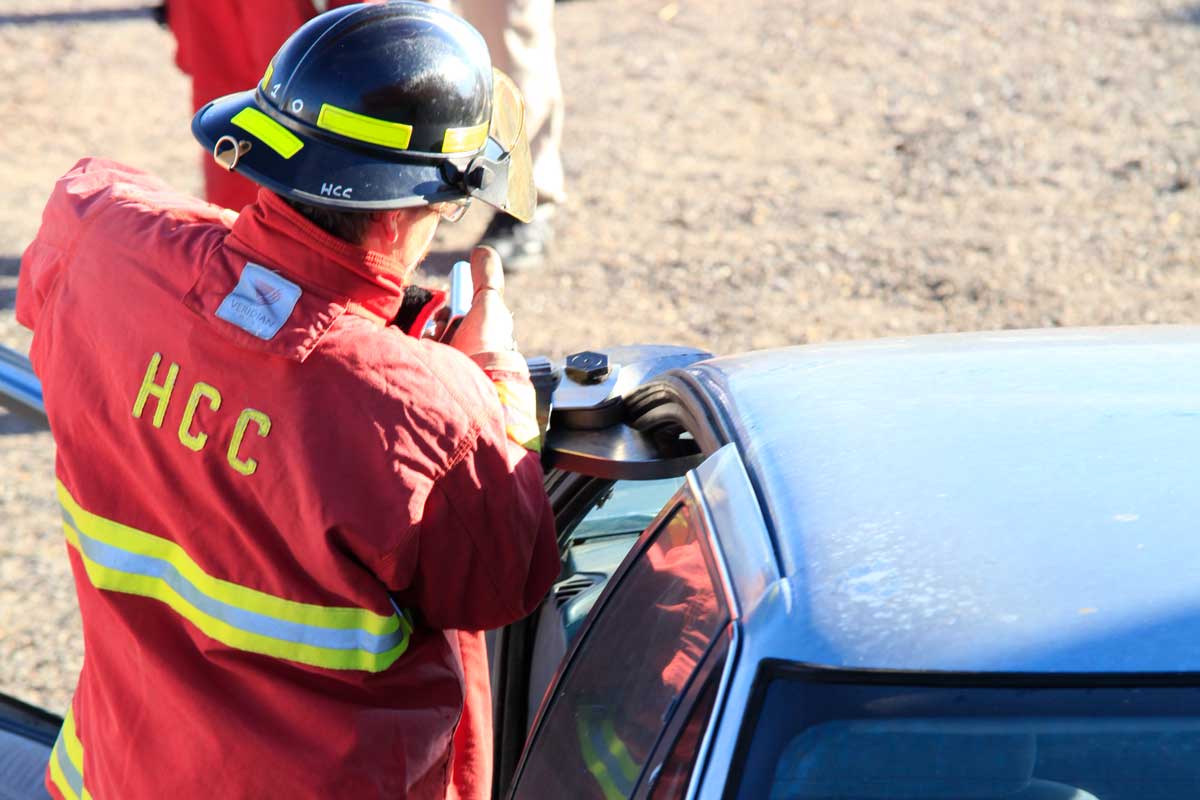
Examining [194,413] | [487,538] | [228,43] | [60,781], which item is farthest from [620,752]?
[228,43]

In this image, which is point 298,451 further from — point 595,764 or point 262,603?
point 595,764

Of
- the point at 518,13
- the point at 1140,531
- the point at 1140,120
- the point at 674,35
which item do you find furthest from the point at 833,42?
the point at 1140,531

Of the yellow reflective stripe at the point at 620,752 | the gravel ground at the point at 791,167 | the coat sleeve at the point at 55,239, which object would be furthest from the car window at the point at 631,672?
the gravel ground at the point at 791,167

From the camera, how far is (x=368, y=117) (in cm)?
185

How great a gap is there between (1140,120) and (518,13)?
3.40 meters

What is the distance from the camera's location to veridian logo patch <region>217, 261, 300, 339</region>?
169 centimetres

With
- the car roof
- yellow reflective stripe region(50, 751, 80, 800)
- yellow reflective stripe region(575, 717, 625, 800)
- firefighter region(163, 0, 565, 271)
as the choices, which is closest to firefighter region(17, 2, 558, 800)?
yellow reflective stripe region(50, 751, 80, 800)

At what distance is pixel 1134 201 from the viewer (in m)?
6.28

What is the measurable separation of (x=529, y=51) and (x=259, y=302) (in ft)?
12.7

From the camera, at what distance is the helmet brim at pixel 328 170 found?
1790 millimetres

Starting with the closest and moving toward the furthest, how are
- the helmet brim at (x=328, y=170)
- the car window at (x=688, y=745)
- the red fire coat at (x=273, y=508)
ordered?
the car window at (x=688, y=745)
the red fire coat at (x=273, y=508)
the helmet brim at (x=328, y=170)

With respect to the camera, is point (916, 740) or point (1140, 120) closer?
point (916, 740)

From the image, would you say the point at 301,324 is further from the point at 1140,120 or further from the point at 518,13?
the point at 1140,120

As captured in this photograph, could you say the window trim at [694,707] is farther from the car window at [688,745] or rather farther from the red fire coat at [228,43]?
the red fire coat at [228,43]
